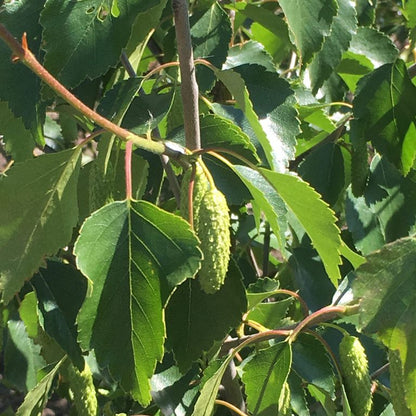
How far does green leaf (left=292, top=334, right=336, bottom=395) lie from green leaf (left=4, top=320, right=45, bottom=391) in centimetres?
65

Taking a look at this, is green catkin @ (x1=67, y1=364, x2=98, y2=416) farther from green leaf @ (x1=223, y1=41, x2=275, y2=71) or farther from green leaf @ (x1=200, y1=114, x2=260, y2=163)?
green leaf @ (x1=223, y1=41, x2=275, y2=71)

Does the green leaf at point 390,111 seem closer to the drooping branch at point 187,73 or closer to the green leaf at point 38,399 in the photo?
the drooping branch at point 187,73

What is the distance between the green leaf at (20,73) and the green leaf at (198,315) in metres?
0.30

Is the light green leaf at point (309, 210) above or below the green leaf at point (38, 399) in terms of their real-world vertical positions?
above

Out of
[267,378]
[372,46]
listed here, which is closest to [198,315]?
[267,378]

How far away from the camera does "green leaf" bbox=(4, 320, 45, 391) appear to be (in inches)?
67.2

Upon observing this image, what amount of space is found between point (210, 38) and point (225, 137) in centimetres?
26

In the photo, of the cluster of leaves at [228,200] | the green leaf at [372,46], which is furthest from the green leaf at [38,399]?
the green leaf at [372,46]

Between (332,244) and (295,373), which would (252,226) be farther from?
(332,244)

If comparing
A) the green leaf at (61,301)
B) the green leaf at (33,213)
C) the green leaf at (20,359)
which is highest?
the green leaf at (33,213)

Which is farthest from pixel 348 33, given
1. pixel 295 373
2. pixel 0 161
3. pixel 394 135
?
pixel 0 161

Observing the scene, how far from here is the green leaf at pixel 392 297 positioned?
0.83m

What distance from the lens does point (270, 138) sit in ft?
4.02

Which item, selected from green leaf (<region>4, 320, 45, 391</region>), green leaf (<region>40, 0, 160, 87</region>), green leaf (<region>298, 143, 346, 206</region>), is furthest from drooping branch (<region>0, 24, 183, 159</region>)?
green leaf (<region>4, 320, 45, 391</region>)
